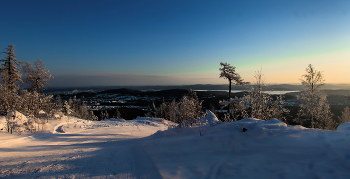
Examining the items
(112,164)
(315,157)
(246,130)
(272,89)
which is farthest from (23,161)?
(272,89)

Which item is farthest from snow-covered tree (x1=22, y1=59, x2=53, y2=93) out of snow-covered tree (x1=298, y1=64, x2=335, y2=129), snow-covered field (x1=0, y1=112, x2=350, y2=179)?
snow-covered tree (x1=298, y1=64, x2=335, y2=129)

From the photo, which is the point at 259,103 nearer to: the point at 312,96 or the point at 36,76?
the point at 312,96

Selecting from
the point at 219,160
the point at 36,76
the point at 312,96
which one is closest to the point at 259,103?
the point at 312,96

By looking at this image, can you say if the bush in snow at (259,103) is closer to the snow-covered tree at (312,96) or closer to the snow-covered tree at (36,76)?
the snow-covered tree at (312,96)

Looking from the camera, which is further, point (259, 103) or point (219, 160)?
point (259, 103)

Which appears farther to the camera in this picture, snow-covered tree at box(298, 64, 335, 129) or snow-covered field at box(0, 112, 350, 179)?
snow-covered tree at box(298, 64, 335, 129)

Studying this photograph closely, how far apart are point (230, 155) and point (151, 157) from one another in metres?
2.04

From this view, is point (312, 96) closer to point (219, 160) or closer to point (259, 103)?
point (259, 103)

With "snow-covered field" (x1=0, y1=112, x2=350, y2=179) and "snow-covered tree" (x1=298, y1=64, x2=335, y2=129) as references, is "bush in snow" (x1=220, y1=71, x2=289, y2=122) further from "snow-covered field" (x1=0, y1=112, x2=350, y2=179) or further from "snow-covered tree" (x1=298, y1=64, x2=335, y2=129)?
"snow-covered field" (x1=0, y1=112, x2=350, y2=179)

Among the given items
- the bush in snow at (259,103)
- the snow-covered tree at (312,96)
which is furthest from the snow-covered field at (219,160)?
the snow-covered tree at (312,96)

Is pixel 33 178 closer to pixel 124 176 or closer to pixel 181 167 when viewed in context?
pixel 124 176

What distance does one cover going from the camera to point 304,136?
13.2ft

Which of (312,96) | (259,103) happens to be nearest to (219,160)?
(259,103)

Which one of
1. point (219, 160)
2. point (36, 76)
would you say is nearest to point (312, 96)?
point (219, 160)
